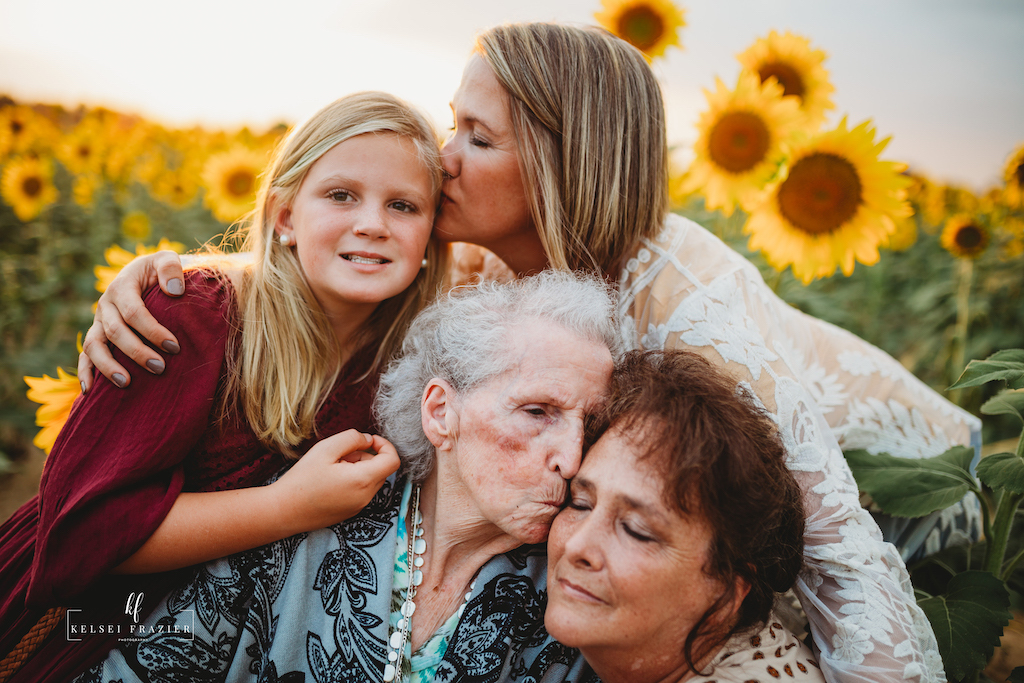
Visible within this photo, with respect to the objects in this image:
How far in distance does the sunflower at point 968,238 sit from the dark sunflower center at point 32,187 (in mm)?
6674

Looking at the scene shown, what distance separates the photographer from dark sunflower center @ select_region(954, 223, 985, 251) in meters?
3.72

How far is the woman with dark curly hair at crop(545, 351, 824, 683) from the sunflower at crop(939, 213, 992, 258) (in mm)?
2978

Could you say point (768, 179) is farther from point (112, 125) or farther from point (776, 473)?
point (112, 125)

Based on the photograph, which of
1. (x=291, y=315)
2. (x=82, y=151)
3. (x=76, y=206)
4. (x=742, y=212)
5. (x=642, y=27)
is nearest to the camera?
(x=291, y=315)

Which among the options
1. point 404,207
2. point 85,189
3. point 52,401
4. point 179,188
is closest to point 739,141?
point 404,207

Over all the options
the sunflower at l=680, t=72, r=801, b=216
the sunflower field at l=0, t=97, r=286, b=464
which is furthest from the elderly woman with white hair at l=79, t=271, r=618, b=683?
the sunflower field at l=0, t=97, r=286, b=464

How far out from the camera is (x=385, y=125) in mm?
2338

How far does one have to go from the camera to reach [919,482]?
2.06 m

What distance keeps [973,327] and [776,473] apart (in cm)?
355

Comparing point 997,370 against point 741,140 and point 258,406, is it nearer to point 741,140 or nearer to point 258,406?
point 741,140

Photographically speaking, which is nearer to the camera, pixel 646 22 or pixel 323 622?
pixel 323 622

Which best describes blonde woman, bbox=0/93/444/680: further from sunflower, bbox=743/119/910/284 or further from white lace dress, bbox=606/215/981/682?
sunflower, bbox=743/119/910/284

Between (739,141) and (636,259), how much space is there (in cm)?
96

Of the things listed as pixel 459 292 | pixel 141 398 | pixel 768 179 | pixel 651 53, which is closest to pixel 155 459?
pixel 141 398
